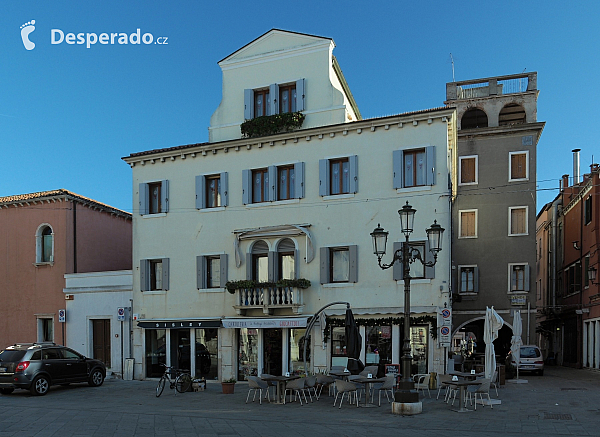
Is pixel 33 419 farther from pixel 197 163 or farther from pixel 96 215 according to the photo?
pixel 96 215

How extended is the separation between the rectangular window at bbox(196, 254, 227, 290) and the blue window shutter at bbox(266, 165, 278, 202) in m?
2.87

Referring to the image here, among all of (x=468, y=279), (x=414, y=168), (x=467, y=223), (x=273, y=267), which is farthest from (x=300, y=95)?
(x=468, y=279)

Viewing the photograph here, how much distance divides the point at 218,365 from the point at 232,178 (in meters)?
7.02

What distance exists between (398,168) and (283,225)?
15.0ft

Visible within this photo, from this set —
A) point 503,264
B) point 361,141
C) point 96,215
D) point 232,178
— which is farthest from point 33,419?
point 503,264

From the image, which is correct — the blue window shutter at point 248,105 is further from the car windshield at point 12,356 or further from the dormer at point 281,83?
the car windshield at point 12,356

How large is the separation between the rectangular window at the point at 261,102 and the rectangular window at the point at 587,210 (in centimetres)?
1833

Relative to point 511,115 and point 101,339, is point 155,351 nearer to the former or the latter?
point 101,339

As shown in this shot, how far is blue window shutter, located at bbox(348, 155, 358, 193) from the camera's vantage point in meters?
20.8

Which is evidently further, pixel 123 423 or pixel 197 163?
pixel 197 163

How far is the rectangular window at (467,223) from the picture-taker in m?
32.7

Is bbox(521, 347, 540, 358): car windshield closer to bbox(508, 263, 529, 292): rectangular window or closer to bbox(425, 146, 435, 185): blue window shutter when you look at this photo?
bbox(508, 263, 529, 292): rectangular window

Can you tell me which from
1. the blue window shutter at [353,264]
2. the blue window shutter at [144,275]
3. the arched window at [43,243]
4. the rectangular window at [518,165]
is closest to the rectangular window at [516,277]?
the rectangular window at [518,165]

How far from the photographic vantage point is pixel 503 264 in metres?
31.8
